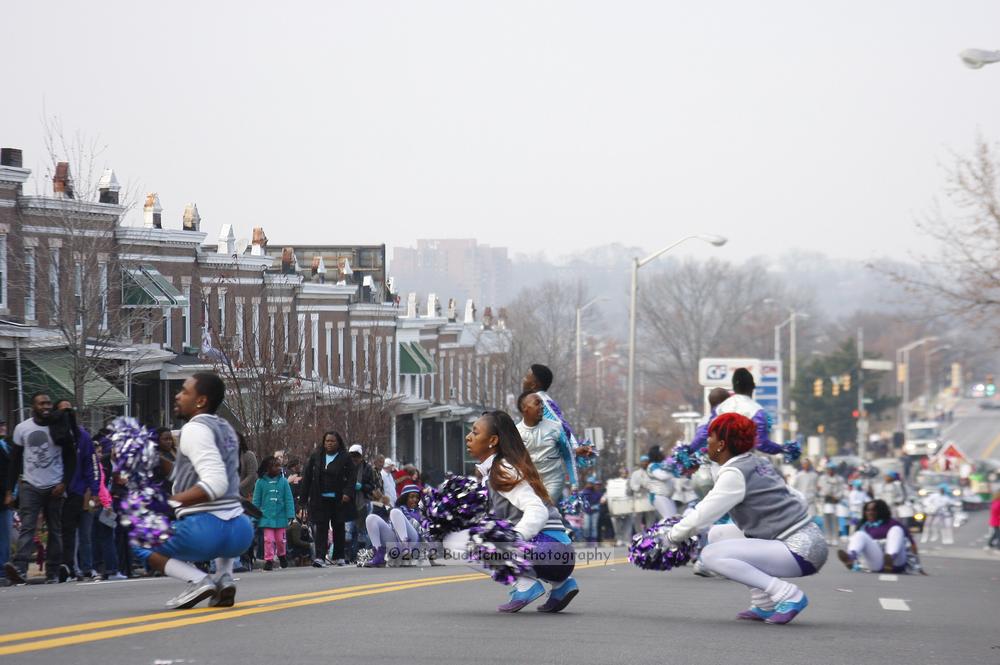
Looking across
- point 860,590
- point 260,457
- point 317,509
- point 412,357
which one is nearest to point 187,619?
point 860,590

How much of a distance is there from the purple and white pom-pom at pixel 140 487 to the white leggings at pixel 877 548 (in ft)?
41.9

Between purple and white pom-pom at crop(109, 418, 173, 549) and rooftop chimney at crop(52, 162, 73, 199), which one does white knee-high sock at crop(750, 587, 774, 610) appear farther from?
rooftop chimney at crop(52, 162, 73, 199)

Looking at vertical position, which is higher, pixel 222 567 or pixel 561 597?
pixel 222 567

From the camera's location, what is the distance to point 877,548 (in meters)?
21.4

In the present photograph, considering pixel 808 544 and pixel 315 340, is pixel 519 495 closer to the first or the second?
pixel 808 544

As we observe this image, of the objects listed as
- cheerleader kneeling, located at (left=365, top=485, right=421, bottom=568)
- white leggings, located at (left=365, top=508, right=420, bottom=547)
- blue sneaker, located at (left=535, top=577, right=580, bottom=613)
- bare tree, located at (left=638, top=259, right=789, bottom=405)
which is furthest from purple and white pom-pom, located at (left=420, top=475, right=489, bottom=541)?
bare tree, located at (left=638, top=259, right=789, bottom=405)

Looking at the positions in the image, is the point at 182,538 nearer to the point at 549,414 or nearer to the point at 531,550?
the point at 531,550

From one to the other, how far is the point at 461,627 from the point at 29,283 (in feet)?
82.8

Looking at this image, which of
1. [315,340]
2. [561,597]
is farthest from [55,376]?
[561,597]

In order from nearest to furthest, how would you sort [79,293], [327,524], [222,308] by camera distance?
1. [327,524]
2. [79,293]
3. [222,308]

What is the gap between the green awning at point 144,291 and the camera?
36875mm

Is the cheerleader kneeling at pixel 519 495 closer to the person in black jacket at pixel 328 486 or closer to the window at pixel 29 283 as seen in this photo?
the person in black jacket at pixel 328 486

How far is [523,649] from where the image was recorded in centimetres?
892

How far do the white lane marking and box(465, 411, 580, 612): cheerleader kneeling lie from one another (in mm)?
3934
